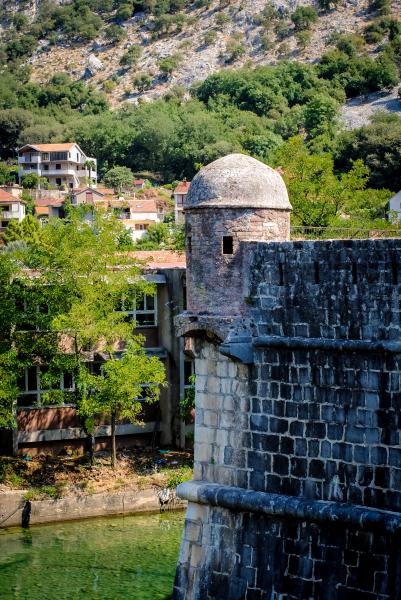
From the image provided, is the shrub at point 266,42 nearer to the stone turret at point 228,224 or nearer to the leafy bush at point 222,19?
the leafy bush at point 222,19

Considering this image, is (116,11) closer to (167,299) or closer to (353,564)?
(167,299)

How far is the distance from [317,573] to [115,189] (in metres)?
92.6

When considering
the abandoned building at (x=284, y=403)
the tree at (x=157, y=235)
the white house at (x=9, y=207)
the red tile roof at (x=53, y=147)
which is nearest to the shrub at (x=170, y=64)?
the red tile roof at (x=53, y=147)

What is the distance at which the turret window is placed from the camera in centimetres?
1396

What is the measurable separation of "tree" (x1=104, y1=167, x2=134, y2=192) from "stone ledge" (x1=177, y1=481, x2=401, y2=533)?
299 ft

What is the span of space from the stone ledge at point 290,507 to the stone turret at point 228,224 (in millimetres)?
2445

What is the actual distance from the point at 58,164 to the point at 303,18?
69.3m

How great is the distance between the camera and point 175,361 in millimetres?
30688

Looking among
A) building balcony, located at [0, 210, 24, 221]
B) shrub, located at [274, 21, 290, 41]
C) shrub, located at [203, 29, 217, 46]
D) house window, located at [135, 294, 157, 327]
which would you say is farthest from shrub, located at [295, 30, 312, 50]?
house window, located at [135, 294, 157, 327]

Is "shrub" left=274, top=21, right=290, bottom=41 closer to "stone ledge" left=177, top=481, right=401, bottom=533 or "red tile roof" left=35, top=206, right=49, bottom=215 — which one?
"red tile roof" left=35, top=206, right=49, bottom=215

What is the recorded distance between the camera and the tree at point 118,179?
10431cm

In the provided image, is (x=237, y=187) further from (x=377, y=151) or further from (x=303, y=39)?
(x=303, y=39)

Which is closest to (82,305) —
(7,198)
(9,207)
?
(7,198)

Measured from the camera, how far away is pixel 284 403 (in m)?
12.9
